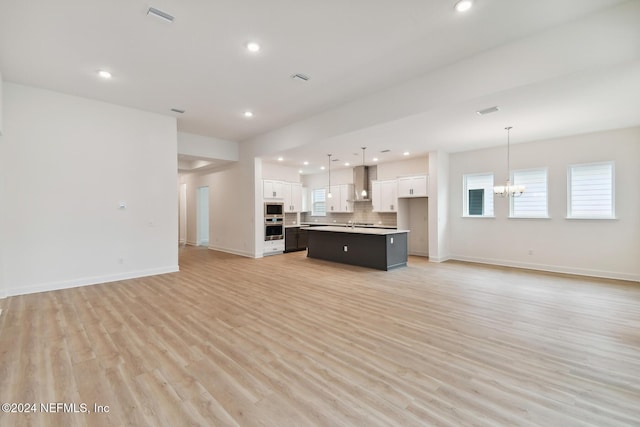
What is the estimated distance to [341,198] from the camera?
10.3 m

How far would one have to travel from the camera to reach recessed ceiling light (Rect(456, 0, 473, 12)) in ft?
8.94

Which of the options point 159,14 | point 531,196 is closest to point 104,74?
point 159,14

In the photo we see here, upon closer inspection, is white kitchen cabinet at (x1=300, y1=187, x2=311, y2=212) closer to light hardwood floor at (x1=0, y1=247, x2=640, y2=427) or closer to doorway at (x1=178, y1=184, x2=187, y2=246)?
doorway at (x1=178, y1=184, x2=187, y2=246)

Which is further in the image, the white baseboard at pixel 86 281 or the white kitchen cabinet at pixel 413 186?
the white kitchen cabinet at pixel 413 186

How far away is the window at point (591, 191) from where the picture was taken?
5672 mm

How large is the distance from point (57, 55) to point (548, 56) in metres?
6.20

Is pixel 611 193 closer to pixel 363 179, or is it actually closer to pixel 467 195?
pixel 467 195

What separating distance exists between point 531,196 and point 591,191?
40.5 inches

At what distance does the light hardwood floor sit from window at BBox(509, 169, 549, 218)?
2.24m

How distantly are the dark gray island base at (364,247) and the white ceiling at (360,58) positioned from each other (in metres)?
2.45

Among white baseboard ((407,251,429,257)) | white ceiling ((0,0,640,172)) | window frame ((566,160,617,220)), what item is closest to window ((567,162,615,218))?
window frame ((566,160,617,220))

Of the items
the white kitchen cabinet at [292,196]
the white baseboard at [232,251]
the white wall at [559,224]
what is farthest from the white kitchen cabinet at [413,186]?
the white baseboard at [232,251]

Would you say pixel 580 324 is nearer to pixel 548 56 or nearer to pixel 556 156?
pixel 548 56

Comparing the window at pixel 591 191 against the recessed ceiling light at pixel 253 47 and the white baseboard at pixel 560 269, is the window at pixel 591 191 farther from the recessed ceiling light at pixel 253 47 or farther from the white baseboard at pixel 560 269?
the recessed ceiling light at pixel 253 47
